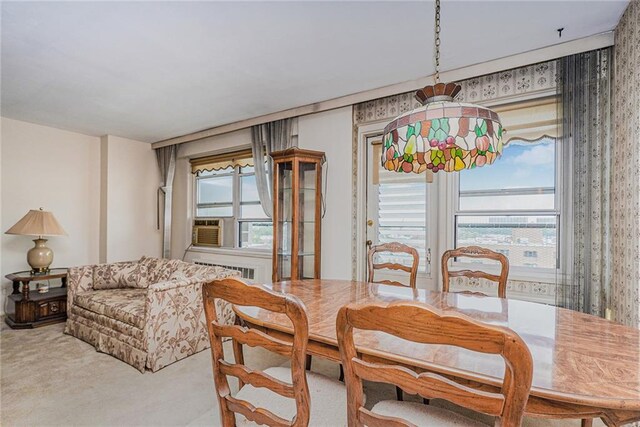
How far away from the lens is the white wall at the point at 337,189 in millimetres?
3396

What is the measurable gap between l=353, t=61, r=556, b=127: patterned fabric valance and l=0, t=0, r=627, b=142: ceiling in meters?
0.25

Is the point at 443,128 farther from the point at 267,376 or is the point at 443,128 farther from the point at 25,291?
the point at 25,291

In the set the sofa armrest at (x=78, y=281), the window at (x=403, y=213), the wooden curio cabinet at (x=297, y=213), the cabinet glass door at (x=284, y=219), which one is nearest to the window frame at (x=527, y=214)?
the window at (x=403, y=213)

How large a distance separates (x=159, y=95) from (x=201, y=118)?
77 cm

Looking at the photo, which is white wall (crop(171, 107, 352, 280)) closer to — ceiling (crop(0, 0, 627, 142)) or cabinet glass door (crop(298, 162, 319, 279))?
cabinet glass door (crop(298, 162, 319, 279))

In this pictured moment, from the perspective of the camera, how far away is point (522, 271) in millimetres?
2594

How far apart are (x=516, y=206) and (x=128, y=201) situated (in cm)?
498

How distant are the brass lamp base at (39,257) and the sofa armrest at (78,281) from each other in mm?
750

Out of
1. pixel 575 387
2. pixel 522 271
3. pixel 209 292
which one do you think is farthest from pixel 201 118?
pixel 575 387

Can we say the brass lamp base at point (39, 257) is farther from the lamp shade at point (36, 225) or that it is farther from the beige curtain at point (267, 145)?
the beige curtain at point (267, 145)

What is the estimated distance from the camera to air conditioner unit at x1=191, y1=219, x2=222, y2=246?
4727 millimetres

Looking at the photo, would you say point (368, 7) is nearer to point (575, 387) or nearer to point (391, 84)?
point (391, 84)

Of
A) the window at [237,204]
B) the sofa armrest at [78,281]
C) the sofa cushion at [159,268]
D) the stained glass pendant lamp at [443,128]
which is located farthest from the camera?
the window at [237,204]

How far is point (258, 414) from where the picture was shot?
111 centimetres
